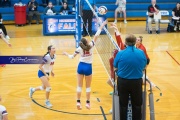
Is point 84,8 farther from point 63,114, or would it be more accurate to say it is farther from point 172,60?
point 63,114

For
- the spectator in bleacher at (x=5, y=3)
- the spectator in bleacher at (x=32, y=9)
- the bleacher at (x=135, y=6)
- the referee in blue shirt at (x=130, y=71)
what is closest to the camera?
the referee in blue shirt at (x=130, y=71)

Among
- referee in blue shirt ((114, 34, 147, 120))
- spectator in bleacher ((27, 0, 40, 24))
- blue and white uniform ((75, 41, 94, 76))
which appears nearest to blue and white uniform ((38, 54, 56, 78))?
blue and white uniform ((75, 41, 94, 76))

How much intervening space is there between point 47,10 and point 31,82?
8.04 m

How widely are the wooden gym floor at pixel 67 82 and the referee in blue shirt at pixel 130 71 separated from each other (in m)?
2.49

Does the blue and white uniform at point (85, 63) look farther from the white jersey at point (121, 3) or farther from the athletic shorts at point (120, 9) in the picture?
the athletic shorts at point (120, 9)

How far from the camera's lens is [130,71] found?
7.07m

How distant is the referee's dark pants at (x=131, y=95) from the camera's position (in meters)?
7.14

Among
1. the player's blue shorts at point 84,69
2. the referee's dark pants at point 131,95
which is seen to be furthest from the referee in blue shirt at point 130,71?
→ the player's blue shorts at point 84,69

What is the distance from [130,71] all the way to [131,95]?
1.58 ft

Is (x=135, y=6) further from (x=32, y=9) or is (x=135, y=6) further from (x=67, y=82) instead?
(x=67, y=82)

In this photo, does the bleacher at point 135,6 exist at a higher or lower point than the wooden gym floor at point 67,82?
higher

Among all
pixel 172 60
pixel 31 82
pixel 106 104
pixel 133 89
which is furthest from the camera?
pixel 172 60

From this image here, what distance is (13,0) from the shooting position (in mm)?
22469

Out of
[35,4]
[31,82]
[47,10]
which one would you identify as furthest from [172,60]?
[35,4]
